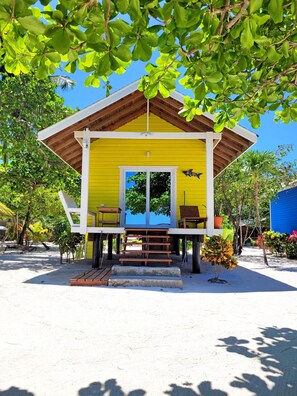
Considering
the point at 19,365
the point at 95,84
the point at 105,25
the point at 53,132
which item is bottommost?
the point at 19,365

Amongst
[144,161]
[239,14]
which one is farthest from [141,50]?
[144,161]

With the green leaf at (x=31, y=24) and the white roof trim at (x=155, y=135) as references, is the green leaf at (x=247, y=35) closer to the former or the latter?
the green leaf at (x=31, y=24)

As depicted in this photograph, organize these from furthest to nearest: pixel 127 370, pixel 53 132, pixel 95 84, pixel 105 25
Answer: pixel 53 132
pixel 95 84
pixel 127 370
pixel 105 25

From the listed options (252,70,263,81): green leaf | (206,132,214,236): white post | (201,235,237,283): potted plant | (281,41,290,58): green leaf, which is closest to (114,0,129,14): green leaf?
(281,41,290,58): green leaf

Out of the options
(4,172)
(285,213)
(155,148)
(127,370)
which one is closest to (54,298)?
(127,370)

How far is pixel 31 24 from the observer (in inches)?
64.5

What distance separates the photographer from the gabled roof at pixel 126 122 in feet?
28.5

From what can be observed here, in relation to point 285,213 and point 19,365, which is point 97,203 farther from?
point 285,213

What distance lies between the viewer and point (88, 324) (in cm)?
409

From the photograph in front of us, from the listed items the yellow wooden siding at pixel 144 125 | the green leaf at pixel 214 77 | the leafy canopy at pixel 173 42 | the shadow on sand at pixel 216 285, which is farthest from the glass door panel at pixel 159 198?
the green leaf at pixel 214 77

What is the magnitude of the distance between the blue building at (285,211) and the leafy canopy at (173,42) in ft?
54.7

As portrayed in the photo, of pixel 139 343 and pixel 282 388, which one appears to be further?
pixel 139 343

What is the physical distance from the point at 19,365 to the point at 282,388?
7.09ft

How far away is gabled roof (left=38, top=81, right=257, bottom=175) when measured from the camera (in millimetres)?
8672
